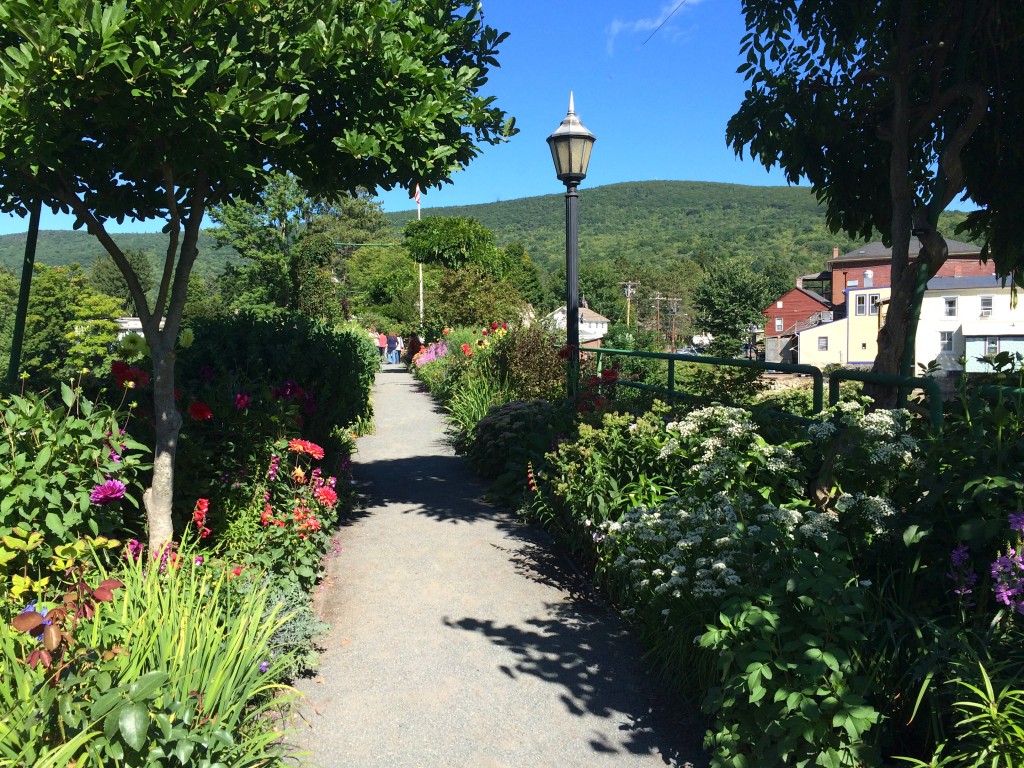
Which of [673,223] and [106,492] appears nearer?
[106,492]

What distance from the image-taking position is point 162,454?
13.1 feet

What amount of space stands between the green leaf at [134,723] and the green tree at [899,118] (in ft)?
15.0

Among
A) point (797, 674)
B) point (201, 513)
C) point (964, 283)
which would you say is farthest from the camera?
point (964, 283)

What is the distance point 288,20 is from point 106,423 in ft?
7.52

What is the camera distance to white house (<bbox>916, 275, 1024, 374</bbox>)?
53.4 metres

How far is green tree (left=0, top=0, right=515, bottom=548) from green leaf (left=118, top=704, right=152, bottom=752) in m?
2.05

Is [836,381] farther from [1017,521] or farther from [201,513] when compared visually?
[201,513]

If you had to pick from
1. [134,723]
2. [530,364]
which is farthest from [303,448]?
[530,364]

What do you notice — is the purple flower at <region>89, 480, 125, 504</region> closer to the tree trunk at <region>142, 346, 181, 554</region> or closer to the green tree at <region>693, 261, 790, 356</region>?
the tree trunk at <region>142, 346, 181, 554</region>

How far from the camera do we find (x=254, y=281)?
29953 millimetres

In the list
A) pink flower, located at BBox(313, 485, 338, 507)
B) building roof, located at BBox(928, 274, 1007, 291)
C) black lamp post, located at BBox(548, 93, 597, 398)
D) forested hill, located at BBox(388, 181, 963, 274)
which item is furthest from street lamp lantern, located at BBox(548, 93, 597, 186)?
forested hill, located at BBox(388, 181, 963, 274)

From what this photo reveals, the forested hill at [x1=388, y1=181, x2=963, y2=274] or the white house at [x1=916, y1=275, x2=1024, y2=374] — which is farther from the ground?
the forested hill at [x1=388, y1=181, x2=963, y2=274]

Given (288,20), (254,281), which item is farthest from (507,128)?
(254,281)

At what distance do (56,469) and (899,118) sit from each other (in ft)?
19.1
